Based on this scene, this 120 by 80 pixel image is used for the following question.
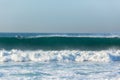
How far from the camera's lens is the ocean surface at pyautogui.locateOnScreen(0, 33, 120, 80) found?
11461mm

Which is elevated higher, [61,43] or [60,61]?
[60,61]

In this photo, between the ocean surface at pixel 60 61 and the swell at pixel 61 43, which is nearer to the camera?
the ocean surface at pixel 60 61

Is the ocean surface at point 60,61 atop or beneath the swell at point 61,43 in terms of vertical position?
atop

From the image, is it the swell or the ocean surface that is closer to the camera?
the ocean surface

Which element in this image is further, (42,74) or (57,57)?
(57,57)

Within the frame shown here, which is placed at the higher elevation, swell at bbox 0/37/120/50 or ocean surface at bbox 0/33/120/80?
ocean surface at bbox 0/33/120/80

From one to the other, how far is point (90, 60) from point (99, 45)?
441 inches

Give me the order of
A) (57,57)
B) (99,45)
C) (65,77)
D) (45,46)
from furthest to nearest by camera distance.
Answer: (99,45)
(45,46)
(57,57)
(65,77)

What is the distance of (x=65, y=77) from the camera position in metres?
11.0

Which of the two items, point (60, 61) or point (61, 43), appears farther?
point (61, 43)

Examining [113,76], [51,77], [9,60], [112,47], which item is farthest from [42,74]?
[112,47]

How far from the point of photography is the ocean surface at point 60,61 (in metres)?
11.5

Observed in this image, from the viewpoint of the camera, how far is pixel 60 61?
16172mm

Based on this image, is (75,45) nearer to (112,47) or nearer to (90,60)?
(112,47)
